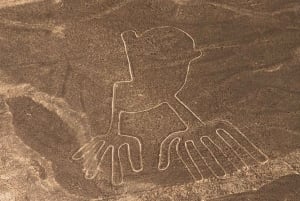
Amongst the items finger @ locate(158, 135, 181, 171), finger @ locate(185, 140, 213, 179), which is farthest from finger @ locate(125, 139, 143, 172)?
finger @ locate(185, 140, 213, 179)

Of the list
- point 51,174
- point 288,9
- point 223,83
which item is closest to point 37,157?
point 51,174

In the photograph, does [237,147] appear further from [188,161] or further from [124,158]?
[124,158]

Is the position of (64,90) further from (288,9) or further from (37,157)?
(288,9)

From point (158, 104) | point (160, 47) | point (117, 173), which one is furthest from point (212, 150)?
point (160, 47)

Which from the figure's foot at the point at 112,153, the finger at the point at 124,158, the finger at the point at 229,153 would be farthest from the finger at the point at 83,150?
the finger at the point at 229,153

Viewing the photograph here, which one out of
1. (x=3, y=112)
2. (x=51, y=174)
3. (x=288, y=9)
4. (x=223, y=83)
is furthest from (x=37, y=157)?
(x=288, y=9)

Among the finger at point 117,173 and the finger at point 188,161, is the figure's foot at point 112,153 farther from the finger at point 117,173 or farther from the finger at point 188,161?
the finger at point 188,161

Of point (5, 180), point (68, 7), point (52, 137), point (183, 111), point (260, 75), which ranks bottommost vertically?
point (5, 180)

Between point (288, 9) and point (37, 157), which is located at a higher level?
point (288, 9)

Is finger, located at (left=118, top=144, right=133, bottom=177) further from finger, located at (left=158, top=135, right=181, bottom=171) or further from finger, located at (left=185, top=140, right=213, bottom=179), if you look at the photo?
finger, located at (left=185, top=140, right=213, bottom=179)
